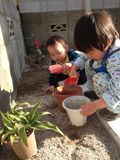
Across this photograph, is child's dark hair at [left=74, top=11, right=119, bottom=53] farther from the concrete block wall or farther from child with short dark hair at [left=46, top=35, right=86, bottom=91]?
the concrete block wall

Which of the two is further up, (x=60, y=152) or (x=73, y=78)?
(x=73, y=78)

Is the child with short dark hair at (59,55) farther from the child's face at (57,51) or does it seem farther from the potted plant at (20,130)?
the potted plant at (20,130)

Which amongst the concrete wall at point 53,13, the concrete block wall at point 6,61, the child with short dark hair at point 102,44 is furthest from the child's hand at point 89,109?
the concrete wall at point 53,13

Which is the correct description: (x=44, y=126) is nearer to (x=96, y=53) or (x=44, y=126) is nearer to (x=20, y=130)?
(x=20, y=130)

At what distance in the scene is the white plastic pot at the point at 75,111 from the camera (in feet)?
3.68

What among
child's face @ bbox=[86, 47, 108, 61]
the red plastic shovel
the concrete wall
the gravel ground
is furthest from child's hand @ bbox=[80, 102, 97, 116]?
the concrete wall

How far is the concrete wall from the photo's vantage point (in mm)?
3917

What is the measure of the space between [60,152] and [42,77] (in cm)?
164

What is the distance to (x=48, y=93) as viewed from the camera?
186 centimetres

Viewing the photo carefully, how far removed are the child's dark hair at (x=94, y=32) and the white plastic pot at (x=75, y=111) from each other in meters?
0.51

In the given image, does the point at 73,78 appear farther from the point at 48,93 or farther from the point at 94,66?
the point at 48,93

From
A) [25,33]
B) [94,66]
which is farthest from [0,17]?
[25,33]

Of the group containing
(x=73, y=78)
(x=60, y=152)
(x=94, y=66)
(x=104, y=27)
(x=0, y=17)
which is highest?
(x=0, y=17)

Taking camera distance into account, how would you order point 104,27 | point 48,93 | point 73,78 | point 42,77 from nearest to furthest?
point 104,27 < point 73,78 < point 48,93 < point 42,77
